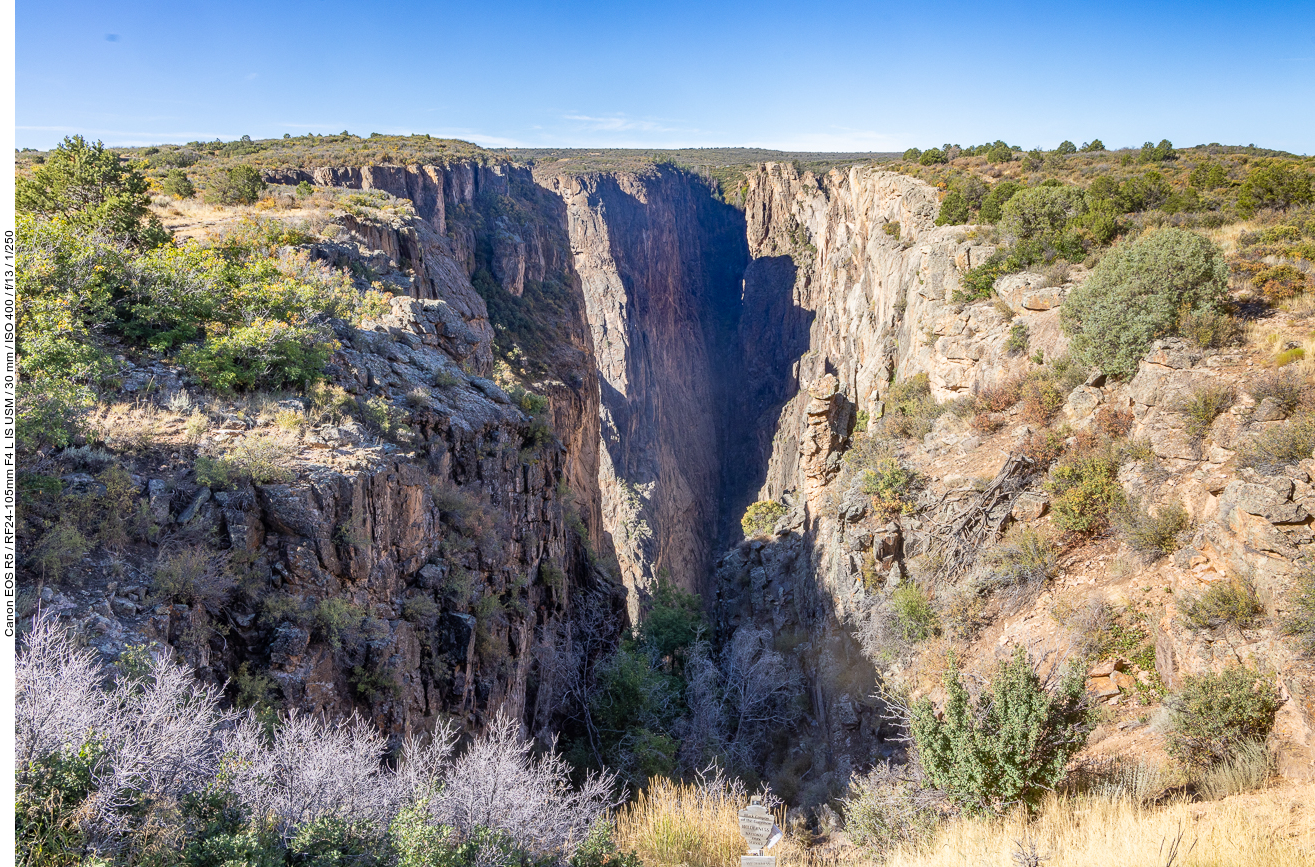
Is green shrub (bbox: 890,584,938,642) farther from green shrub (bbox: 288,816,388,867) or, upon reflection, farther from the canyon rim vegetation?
green shrub (bbox: 288,816,388,867)

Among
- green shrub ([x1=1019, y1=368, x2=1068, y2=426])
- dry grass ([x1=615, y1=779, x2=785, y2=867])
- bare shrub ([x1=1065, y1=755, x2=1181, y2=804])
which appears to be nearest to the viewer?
bare shrub ([x1=1065, y1=755, x2=1181, y2=804])

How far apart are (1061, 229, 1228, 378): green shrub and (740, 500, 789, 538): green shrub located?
14.7 meters

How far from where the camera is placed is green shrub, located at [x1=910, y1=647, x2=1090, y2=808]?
666 cm

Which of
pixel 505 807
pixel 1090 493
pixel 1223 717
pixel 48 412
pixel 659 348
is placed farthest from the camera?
pixel 659 348

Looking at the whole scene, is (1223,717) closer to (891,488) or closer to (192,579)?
(891,488)

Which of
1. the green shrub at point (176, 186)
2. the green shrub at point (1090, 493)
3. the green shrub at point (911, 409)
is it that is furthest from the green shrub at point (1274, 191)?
the green shrub at point (176, 186)

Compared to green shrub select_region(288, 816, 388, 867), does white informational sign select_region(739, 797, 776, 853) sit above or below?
below

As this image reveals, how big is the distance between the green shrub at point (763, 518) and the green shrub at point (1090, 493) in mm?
14338

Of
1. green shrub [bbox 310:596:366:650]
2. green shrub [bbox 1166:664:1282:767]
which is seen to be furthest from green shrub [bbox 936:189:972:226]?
green shrub [bbox 310:596:366:650]

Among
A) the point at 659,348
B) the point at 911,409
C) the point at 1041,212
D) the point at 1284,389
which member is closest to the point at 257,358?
the point at 1284,389

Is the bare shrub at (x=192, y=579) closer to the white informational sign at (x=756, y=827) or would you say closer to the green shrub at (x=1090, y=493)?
the white informational sign at (x=756, y=827)

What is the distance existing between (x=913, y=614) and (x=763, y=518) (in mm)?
14430

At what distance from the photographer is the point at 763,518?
28500mm

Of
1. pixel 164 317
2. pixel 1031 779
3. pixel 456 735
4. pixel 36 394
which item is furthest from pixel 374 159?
pixel 1031 779
